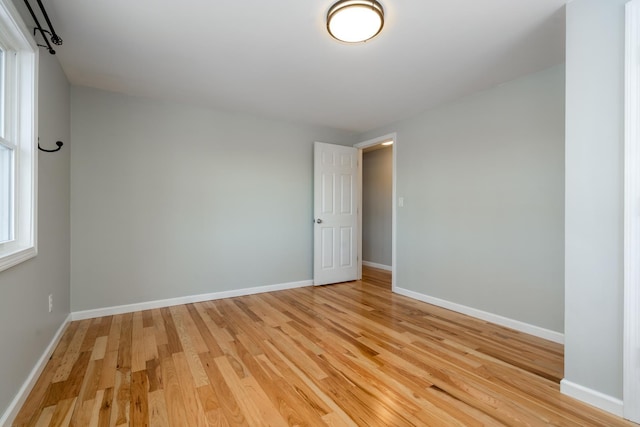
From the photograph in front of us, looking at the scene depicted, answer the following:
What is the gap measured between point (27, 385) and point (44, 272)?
75 centimetres

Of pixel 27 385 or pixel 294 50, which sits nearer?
pixel 27 385

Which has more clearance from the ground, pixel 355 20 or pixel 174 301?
pixel 355 20

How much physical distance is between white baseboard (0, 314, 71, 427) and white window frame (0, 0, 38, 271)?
0.74m

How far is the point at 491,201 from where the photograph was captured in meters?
2.99

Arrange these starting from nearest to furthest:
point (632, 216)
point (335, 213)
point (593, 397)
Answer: point (632, 216) → point (593, 397) → point (335, 213)

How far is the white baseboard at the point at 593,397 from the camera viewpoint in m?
1.58

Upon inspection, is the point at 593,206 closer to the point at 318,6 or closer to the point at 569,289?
the point at 569,289

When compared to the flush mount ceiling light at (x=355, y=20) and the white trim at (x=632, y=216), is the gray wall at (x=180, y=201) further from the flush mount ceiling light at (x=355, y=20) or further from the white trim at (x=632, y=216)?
the white trim at (x=632, y=216)

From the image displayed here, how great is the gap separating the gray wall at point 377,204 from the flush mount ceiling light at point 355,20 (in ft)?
13.0

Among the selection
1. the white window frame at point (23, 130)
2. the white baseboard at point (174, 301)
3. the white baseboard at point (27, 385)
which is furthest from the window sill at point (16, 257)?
the white baseboard at point (174, 301)

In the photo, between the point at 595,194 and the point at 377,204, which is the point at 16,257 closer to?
the point at 595,194

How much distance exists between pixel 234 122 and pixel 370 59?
2045mm

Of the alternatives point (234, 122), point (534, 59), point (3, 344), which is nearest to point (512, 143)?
point (534, 59)

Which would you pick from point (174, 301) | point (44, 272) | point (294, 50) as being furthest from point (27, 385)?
point (294, 50)
